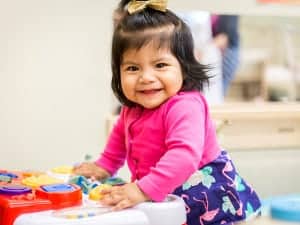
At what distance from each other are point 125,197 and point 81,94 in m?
0.47

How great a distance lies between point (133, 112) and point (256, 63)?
1.98ft

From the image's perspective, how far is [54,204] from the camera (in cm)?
59

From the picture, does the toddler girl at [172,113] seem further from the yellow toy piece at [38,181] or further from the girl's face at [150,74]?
the yellow toy piece at [38,181]

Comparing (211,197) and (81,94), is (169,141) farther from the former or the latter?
(81,94)

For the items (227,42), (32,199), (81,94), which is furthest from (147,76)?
(227,42)

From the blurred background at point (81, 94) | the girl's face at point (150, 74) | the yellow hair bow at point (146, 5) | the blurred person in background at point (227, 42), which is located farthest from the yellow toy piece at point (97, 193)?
the blurred person in background at point (227, 42)

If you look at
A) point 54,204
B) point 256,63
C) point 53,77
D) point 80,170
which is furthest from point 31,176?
point 256,63

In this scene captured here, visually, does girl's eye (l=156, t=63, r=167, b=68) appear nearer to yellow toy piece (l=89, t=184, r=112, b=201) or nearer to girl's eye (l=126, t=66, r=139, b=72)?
girl's eye (l=126, t=66, r=139, b=72)

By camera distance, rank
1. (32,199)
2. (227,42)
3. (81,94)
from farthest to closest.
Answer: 1. (227,42)
2. (81,94)
3. (32,199)

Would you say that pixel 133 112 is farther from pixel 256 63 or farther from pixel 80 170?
pixel 256 63

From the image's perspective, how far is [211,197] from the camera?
0.69 meters

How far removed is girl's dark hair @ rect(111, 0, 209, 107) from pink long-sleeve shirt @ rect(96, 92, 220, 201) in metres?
0.03

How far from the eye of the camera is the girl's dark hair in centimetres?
68

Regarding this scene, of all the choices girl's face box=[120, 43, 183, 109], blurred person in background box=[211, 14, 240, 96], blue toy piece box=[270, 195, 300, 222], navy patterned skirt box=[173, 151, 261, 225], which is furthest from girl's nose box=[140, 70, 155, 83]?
blurred person in background box=[211, 14, 240, 96]
